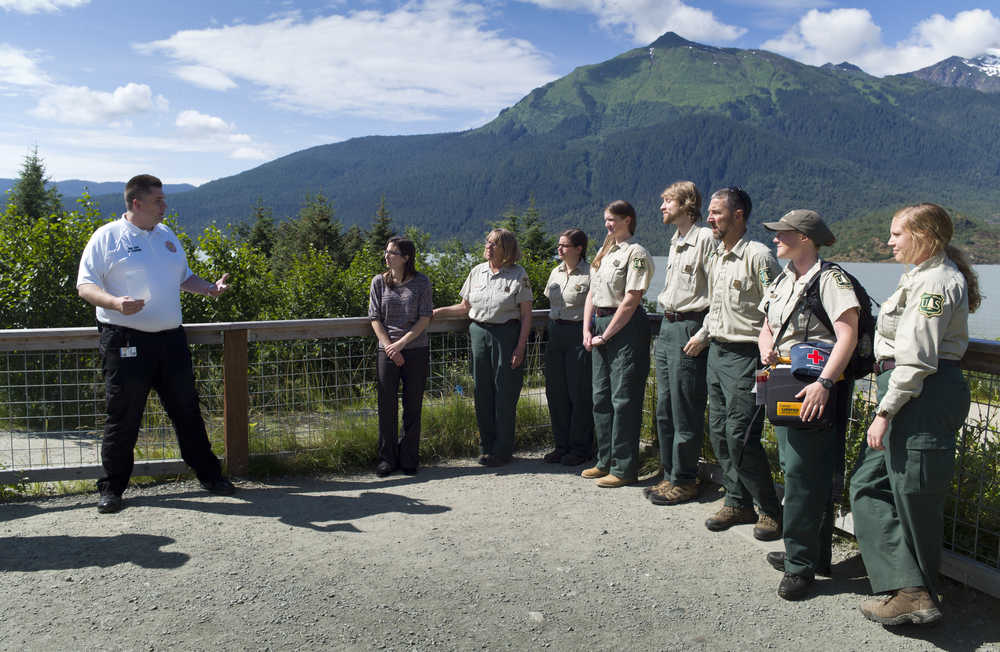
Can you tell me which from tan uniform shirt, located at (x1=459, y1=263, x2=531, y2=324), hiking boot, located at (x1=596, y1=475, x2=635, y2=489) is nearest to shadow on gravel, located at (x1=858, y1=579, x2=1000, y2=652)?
hiking boot, located at (x1=596, y1=475, x2=635, y2=489)

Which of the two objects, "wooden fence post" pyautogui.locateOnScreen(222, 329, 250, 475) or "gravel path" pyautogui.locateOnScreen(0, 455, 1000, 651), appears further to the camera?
"wooden fence post" pyautogui.locateOnScreen(222, 329, 250, 475)

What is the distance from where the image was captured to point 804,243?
3.60 metres

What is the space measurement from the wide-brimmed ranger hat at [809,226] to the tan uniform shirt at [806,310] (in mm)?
118

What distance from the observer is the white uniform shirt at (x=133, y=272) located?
4.54 metres

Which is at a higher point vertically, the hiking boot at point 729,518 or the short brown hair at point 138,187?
the short brown hair at point 138,187

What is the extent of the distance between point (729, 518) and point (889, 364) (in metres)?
1.64

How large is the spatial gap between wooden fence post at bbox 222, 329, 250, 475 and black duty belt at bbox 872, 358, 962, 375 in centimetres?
404

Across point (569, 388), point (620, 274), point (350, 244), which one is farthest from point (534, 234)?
point (620, 274)

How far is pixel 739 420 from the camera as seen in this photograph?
4191 mm

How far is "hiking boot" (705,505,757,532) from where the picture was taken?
446 centimetres

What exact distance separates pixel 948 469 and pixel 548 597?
74.1 inches

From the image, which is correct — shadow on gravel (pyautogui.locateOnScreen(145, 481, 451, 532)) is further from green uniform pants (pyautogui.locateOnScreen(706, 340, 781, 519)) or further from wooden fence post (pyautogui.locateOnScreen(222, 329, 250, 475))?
green uniform pants (pyautogui.locateOnScreen(706, 340, 781, 519))

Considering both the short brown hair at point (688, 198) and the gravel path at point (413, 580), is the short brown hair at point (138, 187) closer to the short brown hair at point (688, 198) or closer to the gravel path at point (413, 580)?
the gravel path at point (413, 580)

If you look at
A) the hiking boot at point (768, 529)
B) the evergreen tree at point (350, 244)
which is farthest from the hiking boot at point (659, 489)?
the evergreen tree at point (350, 244)
